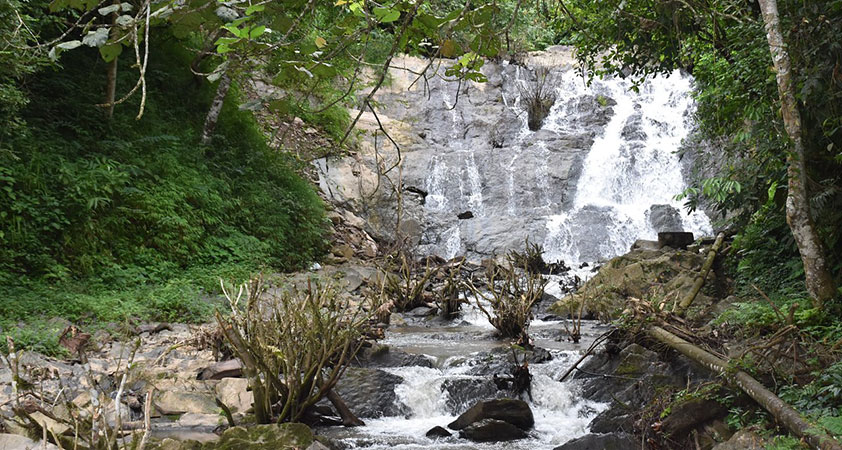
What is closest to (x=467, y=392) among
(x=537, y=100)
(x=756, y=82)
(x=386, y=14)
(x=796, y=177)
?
(x=796, y=177)

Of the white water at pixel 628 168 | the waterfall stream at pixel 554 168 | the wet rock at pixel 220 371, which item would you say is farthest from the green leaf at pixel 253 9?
the white water at pixel 628 168

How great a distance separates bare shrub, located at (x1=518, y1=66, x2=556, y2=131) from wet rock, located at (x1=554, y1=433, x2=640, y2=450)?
50.1 feet

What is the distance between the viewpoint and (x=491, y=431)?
16.0ft

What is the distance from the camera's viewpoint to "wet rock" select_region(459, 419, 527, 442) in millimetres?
4863

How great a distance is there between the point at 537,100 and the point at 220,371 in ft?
50.2

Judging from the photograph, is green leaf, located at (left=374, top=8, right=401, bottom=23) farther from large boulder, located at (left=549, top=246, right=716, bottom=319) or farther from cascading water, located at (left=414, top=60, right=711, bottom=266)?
cascading water, located at (left=414, top=60, right=711, bottom=266)

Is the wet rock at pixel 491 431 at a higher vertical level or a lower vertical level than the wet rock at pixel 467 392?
lower

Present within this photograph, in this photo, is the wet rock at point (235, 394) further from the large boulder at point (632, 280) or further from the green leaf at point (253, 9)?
the large boulder at point (632, 280)

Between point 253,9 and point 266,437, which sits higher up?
point 253,9

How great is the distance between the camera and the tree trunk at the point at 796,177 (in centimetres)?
449

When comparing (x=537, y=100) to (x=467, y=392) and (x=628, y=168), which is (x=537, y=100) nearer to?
(x=628, y=168)

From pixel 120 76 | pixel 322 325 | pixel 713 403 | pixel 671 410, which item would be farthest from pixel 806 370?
pixel 120 76

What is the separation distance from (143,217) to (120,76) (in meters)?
3.11

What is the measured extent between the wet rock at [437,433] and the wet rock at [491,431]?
130mm
